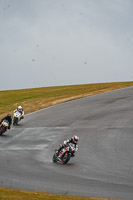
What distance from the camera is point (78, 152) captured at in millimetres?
17234

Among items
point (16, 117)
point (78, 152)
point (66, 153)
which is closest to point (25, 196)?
point (66, 153)

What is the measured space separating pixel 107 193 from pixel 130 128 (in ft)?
41.8

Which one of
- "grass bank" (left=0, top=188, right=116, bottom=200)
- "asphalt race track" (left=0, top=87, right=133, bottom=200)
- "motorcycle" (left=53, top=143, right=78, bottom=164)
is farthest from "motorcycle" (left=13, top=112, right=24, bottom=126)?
A: "grass bank" (left=0, top=188, right=116, bottom=200)

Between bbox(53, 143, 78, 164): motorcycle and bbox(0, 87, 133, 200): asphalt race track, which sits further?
bbox(53, 143, 78, 164): motorcycle

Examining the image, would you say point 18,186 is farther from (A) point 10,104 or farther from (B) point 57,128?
(A) point 10,104

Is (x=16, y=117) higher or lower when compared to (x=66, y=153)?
higher

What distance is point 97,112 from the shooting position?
2967 centimetres

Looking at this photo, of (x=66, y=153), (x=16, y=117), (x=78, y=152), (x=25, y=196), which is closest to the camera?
(x=25, y=196)

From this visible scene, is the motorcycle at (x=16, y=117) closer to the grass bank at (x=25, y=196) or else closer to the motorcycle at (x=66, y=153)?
the motorcycle at (x=66, y=153)

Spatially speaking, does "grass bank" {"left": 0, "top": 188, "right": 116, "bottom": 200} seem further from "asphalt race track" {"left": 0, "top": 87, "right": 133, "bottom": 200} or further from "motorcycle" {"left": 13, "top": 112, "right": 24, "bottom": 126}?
"motorcycle" {"left": 13, "top": 112, "right": 24, "bottom": 126}

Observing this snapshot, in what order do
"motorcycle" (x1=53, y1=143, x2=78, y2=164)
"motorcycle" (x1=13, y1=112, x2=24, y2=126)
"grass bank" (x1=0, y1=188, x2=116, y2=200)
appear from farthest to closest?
"motorcycle" (x1=13, y1=112, x2=24, y2=126), "motorcycle" (x1=53, y1=143, x2=78, y2=164), "grass bank" (x1=0, y1=188, x2=116, y2=200)

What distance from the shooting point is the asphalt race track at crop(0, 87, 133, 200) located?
10.9m

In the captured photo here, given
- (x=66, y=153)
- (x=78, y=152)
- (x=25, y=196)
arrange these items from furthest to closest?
(x=78, y=152) → (x=66, y=153) → (x=25, y=196)

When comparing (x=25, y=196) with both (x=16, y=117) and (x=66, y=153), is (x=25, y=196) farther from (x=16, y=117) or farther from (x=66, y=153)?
(x=16, y=117)
